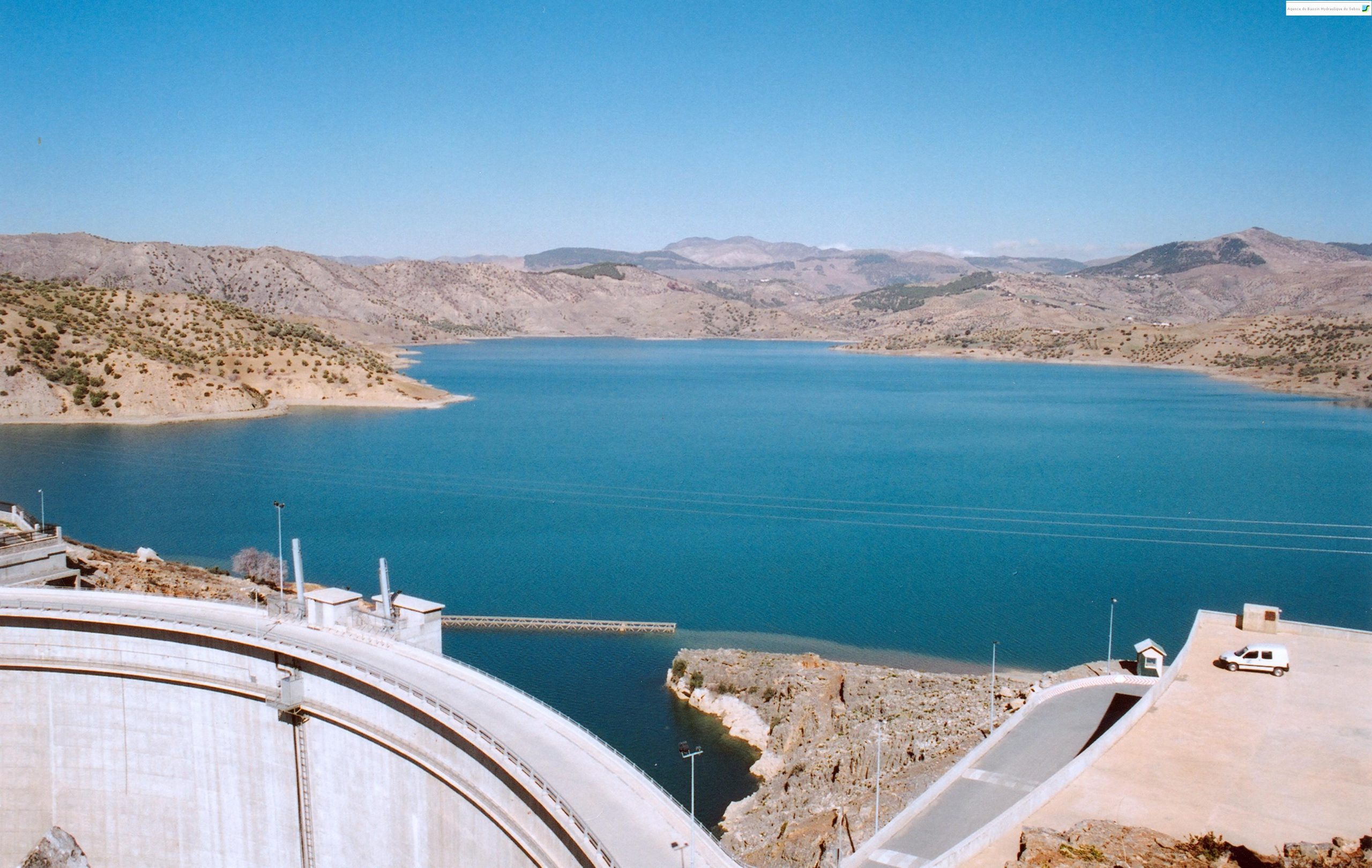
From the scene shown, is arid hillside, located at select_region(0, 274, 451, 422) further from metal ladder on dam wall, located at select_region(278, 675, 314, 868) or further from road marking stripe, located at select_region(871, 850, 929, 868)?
road marking stripe, located at select_region(871, 850, 929, 868)

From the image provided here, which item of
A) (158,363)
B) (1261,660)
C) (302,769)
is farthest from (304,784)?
(158,363)

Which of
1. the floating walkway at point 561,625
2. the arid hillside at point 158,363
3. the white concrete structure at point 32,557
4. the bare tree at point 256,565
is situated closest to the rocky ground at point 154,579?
the white concrete structure at point 32,557

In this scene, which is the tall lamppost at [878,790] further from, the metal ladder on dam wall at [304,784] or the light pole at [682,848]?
the metal ladder on dam wall at [304,784]

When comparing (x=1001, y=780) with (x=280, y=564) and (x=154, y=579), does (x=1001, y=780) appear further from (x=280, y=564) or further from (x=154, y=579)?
(x=154, y=579)


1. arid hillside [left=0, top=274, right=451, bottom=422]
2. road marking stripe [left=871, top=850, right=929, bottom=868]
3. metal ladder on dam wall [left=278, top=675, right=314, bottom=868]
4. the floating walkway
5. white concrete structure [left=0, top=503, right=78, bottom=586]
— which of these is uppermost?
arid hillside [left=0, top=274, right=451, bottom=422]

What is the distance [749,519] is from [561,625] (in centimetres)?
1672

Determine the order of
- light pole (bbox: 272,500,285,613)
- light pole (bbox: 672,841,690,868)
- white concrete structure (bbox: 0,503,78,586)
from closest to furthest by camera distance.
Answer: light pole (bbox: 672,841,690,868) → light pole (bbox: 272,500,285,613) → white concrete structure (bbox: 0,503,78,586)

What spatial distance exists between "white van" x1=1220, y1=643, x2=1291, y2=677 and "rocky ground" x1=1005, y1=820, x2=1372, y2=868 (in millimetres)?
6775

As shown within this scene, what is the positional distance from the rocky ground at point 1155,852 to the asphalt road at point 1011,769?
2.68 metres

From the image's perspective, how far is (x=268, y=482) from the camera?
56062 mm

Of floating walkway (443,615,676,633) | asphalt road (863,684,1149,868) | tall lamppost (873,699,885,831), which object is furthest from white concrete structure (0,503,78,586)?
asphalt road (863,684,1149,868)

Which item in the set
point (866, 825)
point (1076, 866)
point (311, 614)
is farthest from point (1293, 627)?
point (311, 614)

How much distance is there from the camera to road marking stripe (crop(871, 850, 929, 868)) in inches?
538

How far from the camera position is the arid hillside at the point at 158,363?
7462cm
